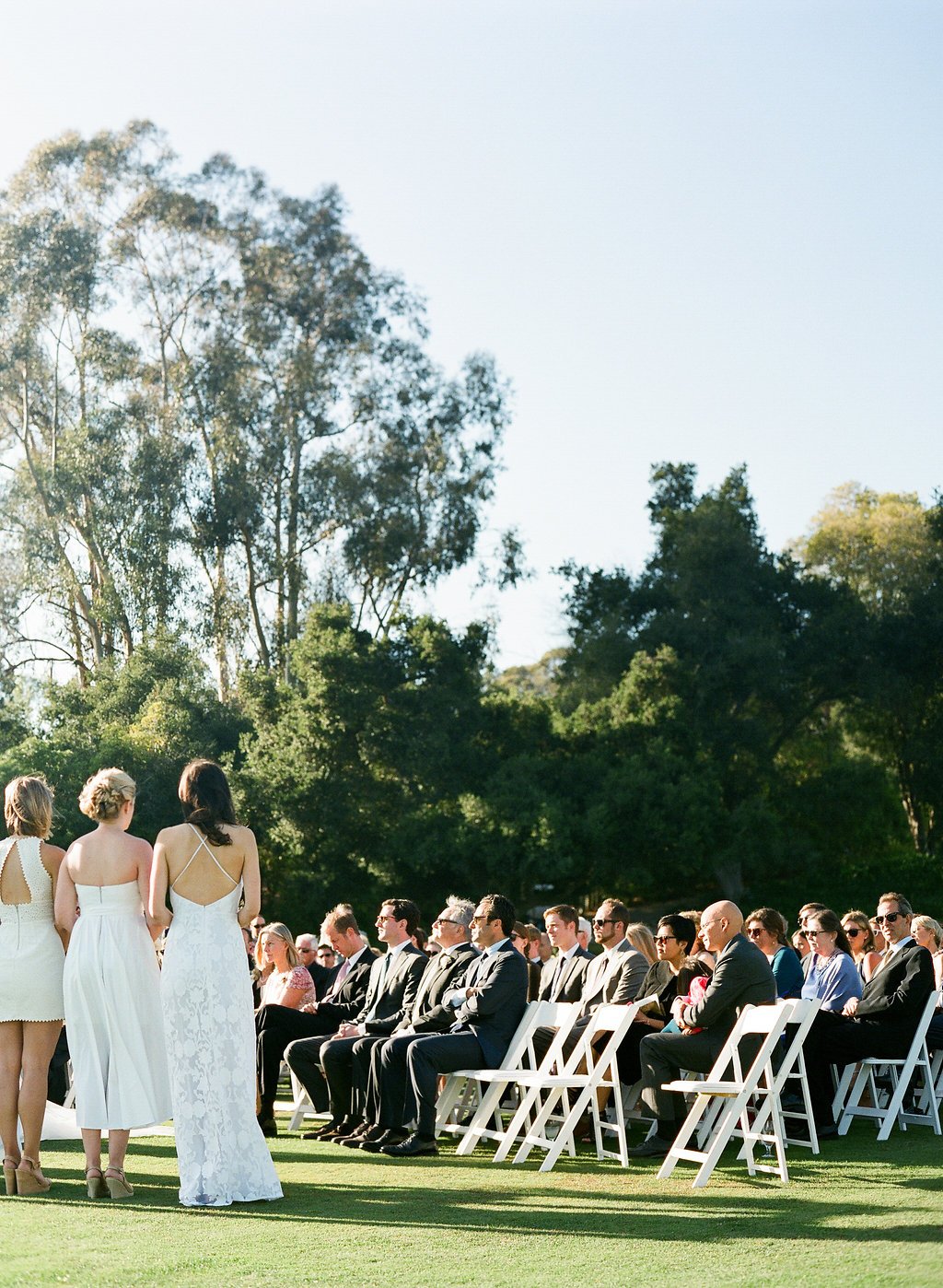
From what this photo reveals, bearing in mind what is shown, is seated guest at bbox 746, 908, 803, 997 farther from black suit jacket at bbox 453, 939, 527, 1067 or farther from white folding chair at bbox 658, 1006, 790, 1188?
black suit jacket at bbox 453, 939, 527, 1067

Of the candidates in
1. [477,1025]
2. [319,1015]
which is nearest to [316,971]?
[319,1015]

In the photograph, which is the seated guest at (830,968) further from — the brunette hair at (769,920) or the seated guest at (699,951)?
the seated guest at (699,951)

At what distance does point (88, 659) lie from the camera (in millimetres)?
38812

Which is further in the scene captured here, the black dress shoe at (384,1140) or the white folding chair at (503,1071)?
the black dress shoe at (384,1140)

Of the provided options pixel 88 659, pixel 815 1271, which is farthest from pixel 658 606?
pixel 815 1271

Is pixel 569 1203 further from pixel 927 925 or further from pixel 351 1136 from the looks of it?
pixel 927 925

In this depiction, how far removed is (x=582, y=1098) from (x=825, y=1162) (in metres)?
1.33

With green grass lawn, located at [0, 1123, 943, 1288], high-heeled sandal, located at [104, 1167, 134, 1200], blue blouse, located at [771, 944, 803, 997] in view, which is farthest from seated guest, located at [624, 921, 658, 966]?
high-heeled sandal, located at [104, 1167, 134, 1200]

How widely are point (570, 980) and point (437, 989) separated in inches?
33.6

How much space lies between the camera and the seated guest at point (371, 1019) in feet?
30.6

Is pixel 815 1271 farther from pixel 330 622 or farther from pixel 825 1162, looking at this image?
pixel 330 622

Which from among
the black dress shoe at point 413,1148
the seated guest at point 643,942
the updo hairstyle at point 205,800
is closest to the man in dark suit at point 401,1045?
the black dress shoe at point 413,1148

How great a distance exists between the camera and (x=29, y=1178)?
682 centimetres

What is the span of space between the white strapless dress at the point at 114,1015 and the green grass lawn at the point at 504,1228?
42 cm
